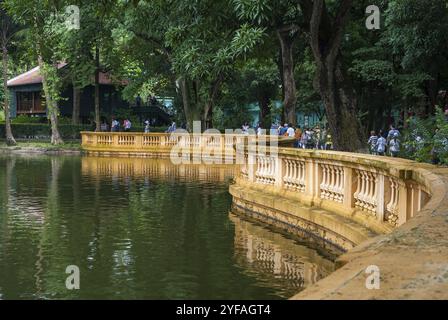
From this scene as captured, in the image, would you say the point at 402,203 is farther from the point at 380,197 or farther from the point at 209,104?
the point at 209,104

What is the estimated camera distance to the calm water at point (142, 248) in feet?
29.3

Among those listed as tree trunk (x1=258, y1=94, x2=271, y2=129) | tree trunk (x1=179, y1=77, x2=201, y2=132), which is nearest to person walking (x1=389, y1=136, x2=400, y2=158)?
tree trunk (x1=179, y1=77, x2=201, y2=132)

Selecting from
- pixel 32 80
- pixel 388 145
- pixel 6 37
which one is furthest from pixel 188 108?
pixel 32 80

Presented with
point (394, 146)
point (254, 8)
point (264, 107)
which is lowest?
point (394, 146)

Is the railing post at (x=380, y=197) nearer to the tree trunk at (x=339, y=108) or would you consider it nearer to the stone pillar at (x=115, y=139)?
the tree trunk at (x=339, y=108)

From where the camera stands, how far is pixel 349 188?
37.1 ft

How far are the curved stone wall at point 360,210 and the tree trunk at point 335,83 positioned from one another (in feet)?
9.34

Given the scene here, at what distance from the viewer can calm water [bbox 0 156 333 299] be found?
8922 millimetres

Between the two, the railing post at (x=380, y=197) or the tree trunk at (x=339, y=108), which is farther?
the tree trunk at (x=339, y=108)

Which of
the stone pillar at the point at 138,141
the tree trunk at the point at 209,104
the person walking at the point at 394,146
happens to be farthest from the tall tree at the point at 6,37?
the person walking at the point at 394,146

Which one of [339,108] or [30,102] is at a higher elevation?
[30,102]

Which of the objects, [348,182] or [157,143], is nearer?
[348,182]

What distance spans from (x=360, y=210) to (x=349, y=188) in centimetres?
50
